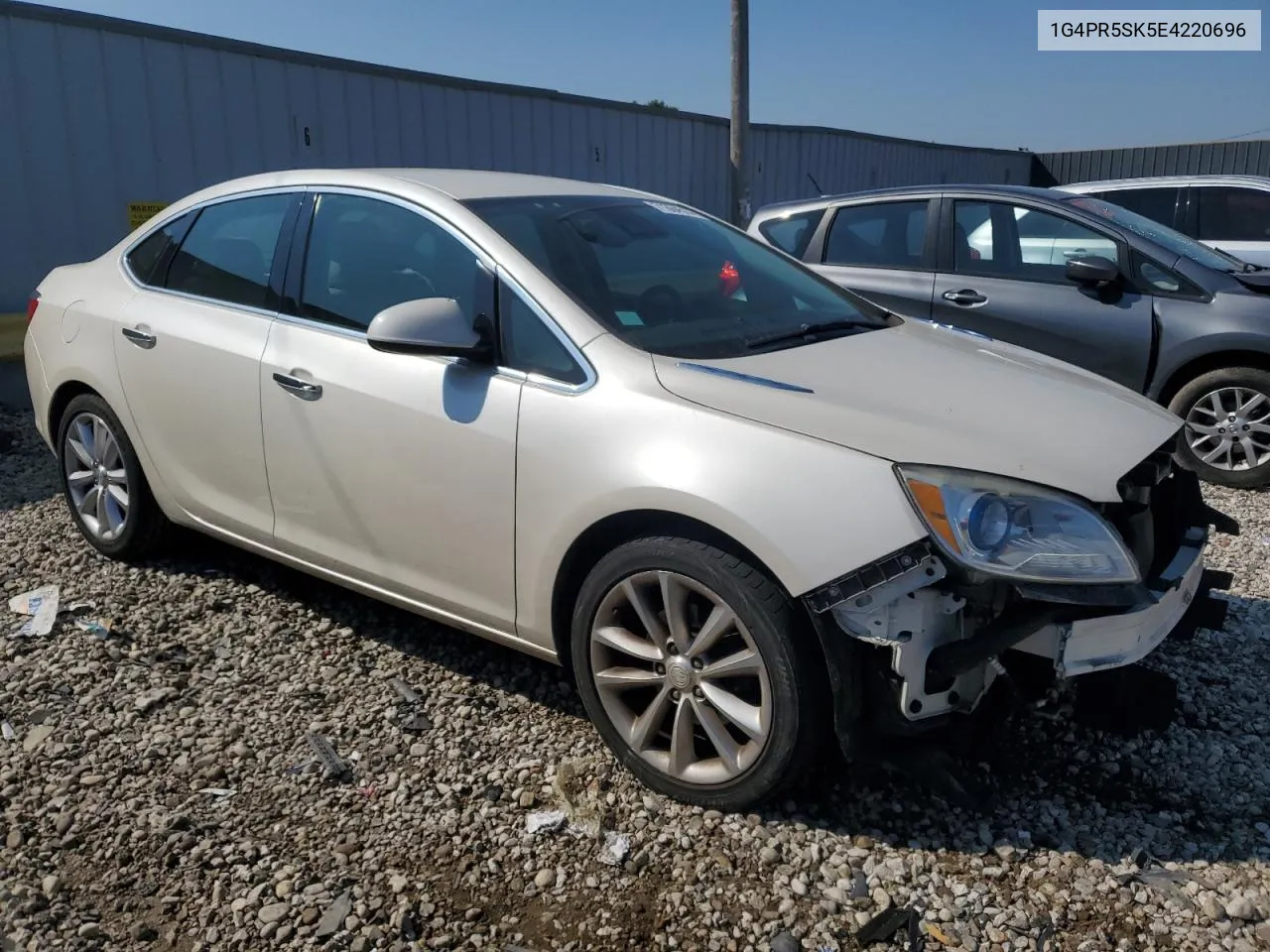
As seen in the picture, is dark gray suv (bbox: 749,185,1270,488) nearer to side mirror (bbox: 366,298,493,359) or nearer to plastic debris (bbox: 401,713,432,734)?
side mirror (bbox: 366,298,493,359)

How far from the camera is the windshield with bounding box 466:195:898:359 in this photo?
3.01m

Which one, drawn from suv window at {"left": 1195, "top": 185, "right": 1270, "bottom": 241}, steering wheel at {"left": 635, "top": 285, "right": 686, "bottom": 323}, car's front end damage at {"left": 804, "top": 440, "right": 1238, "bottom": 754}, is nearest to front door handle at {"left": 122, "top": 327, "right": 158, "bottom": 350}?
steering wheel at {"left": 635, "top": 285, "right": 686, "bottom": 323}

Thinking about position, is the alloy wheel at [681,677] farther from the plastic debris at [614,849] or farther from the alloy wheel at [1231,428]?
the alloy wheel at [1231,428]

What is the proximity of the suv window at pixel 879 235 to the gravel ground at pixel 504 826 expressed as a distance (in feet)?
11.1

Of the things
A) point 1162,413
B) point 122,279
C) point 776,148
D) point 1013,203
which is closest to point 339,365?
point 122,279

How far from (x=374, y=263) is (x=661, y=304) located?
3.26 feet

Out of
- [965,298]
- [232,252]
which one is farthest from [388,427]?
[965,298]

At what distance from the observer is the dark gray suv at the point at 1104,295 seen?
557cm

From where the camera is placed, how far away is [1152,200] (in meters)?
8.68

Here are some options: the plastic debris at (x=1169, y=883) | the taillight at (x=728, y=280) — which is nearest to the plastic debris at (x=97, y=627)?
the taillight at (x=728, y=280)

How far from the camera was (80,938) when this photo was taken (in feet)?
7.79

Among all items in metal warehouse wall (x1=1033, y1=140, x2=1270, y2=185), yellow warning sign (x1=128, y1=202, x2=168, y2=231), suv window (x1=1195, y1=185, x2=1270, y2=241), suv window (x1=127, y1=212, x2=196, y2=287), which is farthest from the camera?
metal warehouse wall (x1=1033, y1=140, x2=1270, y2=185)

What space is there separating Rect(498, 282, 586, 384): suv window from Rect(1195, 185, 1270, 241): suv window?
7725 millimetres

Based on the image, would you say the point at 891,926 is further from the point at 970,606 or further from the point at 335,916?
the point at 335,916
